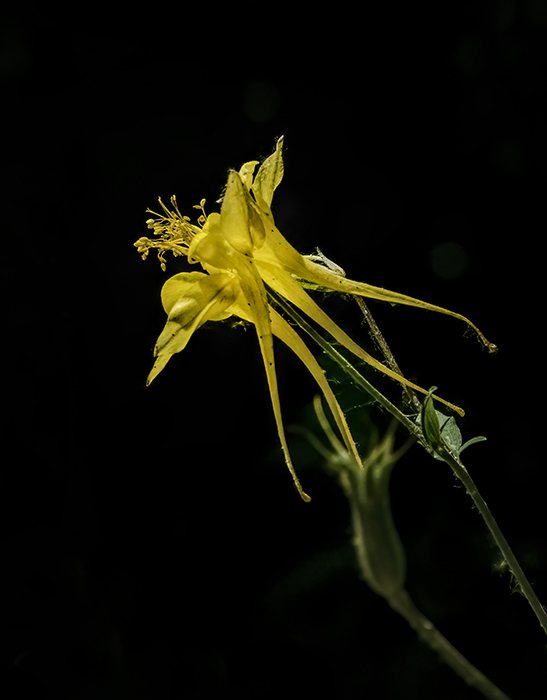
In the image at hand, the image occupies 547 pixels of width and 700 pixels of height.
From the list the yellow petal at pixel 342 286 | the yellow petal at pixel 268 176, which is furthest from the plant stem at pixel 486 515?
the yellow petal at pixel 268 176

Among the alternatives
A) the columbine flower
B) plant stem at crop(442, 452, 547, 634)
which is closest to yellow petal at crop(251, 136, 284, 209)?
the columbine flower

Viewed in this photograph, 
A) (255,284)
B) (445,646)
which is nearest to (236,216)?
(255,284)

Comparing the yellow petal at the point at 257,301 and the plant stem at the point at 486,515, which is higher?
the yellow petal at the point at 257,301

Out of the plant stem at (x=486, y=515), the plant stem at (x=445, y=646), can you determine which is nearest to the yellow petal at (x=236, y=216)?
the plant stem at (x=486, y=515)

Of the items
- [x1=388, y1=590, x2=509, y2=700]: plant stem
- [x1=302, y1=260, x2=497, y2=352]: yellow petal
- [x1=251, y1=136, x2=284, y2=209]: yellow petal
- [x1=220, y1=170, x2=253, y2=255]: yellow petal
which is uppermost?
[x1=251, y1=136, x2=284, y2=209]: yellow petal

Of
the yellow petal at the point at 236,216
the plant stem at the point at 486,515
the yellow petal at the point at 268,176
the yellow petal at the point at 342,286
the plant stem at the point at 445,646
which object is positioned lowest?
the plant stem at the point at 445,646

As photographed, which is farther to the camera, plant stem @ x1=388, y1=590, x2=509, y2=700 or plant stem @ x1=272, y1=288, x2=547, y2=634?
plant stem @ x1=388, y1=590, x2=509, y2=700

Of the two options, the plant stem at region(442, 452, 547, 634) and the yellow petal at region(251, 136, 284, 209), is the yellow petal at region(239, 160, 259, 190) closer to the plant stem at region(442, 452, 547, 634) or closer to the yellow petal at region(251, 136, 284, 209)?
the yellow petal at region(251, 136, 284, 209)

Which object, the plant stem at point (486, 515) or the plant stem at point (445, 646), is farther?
the plant stem at point (445, 646)

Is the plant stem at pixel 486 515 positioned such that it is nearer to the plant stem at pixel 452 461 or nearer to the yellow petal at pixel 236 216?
the plant stem at pixel 452 461

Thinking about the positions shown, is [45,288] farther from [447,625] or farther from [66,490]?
[447,625]
